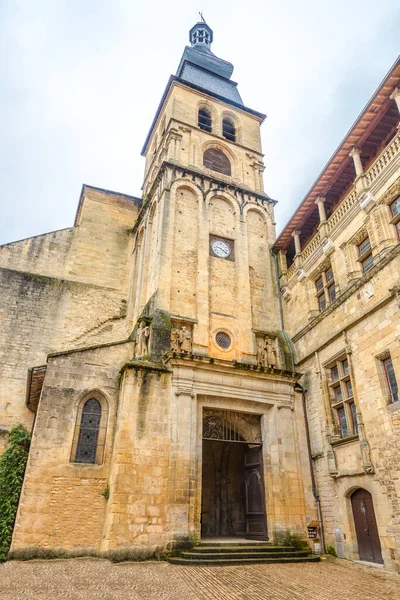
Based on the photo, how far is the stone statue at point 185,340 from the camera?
1258cm

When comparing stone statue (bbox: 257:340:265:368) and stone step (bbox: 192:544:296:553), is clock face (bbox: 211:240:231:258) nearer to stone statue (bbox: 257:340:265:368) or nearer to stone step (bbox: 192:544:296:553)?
stone statue (bbox: 257:340:265:368)

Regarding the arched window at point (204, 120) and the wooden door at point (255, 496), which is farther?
the arched window at point (204, 120)

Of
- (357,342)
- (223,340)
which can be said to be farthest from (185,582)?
(223,340)

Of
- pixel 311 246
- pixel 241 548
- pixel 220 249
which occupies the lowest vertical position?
pixel 241 548

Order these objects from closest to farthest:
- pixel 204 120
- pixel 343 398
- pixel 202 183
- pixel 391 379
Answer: pixel 391 379
pixel 343 398
pixel 202 183
pixel 204 120

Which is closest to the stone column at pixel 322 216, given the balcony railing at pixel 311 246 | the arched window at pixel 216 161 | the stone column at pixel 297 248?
the balcony railing at pixel 311 246

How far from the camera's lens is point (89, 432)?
1100 centimetres

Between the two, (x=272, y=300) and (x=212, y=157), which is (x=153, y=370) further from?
(x=212, y=157)

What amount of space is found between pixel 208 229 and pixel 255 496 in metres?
9.39

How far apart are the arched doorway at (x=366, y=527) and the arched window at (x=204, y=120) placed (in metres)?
16.7

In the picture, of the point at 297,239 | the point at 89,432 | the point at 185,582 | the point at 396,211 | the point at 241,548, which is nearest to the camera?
the point at 185,582

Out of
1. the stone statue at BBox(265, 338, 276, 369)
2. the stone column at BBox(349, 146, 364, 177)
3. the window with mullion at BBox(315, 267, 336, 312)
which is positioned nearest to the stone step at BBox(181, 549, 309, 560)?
the stone statue at BBox(265, 338, 276, 369)

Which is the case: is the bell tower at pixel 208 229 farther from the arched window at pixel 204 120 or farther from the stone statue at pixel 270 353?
the stone statue at pixel 270 353

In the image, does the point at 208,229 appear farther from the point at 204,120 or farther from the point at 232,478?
the point at 232,478
